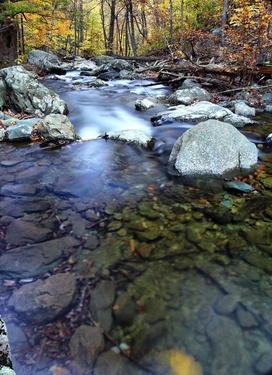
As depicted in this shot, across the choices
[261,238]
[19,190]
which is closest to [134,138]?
[19,190]

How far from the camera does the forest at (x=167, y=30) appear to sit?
9.88 meters

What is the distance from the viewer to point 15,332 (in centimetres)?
244

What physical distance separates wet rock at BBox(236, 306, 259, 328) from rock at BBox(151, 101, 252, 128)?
6377mm

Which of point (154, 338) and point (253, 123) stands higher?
point (253, 123)

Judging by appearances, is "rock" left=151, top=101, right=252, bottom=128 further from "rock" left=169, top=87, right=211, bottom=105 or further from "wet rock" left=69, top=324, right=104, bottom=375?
"wet rock" left=69, top=324, right=104, bottom=375

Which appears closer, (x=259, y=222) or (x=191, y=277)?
(x=191, y=277)

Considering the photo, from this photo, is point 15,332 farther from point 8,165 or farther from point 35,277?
point 8,165

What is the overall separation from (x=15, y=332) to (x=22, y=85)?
764 cm

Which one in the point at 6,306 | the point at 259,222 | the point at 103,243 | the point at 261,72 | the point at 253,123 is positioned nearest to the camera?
the point at 6,306

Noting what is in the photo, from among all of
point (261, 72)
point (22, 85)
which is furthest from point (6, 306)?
point (261, 72)

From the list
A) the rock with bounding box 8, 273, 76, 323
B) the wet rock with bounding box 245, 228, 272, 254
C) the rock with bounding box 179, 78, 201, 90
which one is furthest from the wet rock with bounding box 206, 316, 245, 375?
the rock with bounding box 179, 78, 201, 90

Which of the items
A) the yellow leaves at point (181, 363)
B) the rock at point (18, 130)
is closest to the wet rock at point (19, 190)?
the rock at point (18, 130)

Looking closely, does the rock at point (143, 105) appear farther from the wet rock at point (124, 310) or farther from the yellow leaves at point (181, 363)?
the yellow leaves at point (181, 363)

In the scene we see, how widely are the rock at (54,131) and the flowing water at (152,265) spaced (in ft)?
2.82
